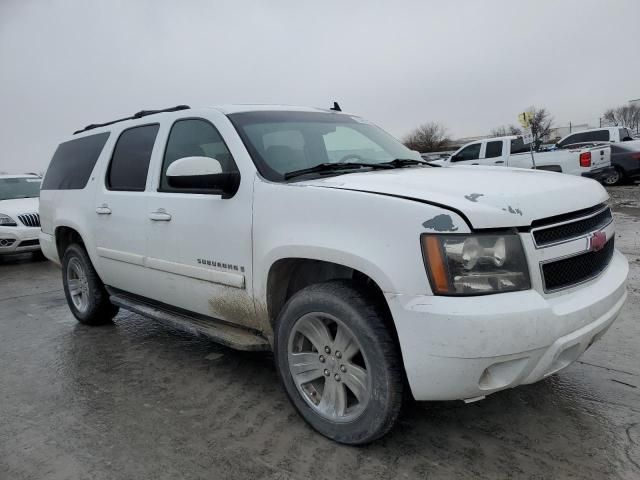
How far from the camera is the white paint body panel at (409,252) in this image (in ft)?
6.90

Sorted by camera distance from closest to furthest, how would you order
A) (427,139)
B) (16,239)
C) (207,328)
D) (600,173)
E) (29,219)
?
(207,328), (16,239), (29,219), (600,173), (427,139)

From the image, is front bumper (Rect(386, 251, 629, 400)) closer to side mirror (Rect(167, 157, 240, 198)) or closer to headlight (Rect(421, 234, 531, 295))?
headlight (Rect(421, 234, 531, 295))

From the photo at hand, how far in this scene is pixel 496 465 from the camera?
93.0 inches

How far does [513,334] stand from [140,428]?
6.77 ft

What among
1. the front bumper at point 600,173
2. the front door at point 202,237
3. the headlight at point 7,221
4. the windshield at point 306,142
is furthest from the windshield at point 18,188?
the front bumper at point 600,173

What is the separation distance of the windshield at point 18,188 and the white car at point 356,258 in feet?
24.5

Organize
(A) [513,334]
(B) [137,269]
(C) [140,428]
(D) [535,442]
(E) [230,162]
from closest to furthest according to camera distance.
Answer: (A) [513,334] → (D) [535,442] → (C) [140,428] → (E) [230,162] → (B) [137,269]

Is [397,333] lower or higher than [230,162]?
lower

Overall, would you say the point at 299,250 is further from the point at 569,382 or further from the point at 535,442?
the point at 569,382

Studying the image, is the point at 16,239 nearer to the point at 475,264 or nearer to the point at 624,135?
the point at 475,264

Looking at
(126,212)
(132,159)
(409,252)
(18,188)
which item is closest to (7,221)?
(18,188)

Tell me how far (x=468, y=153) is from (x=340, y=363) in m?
14.4

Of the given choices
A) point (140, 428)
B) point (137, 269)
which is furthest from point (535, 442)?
point (137, 269)

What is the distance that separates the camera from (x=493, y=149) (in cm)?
1520
